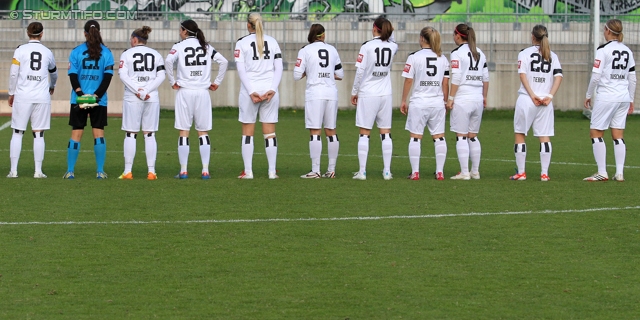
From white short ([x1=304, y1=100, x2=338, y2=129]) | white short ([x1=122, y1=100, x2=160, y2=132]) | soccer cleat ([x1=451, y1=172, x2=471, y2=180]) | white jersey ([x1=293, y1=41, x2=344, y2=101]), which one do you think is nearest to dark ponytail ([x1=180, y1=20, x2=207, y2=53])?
white short ([x1=122, y1=100, x2=160, y2=132])

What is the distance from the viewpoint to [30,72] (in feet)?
46.8

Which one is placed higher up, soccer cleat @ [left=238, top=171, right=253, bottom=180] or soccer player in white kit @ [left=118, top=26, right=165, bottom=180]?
soccer player in white kit @ [left=118, top=26, right=165, bottom=180]

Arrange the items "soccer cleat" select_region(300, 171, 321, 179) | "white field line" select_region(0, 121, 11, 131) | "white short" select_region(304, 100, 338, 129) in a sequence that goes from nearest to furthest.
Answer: "white short" select_region(304, 100, 338, 129), "soccer cleat" select_region(300, 171, 321, 179), "white field line" select_region(0, 121, 11, 131)

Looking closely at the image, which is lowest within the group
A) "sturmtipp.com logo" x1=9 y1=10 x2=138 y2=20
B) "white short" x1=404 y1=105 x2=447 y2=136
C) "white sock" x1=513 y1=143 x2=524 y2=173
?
"white sock" x1=513 y1=143 x2=524 y2=173

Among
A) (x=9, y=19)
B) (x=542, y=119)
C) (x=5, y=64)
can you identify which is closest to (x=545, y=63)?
(x=542, y=119)

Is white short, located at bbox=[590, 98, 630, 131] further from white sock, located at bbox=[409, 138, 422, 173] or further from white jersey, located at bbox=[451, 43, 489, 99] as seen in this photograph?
white sock, located at bbox=[409, 138, 422, 173]

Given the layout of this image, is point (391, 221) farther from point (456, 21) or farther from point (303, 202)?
point (456, 21)

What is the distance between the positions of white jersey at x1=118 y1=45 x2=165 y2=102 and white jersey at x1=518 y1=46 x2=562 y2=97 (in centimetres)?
479

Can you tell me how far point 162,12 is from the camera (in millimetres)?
32688

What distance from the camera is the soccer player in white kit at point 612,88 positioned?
46.2 feet

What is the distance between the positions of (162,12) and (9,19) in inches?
179

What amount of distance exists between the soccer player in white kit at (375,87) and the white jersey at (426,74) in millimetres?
294

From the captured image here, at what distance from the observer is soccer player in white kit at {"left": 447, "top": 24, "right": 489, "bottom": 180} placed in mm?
14352

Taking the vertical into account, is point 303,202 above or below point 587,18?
below
